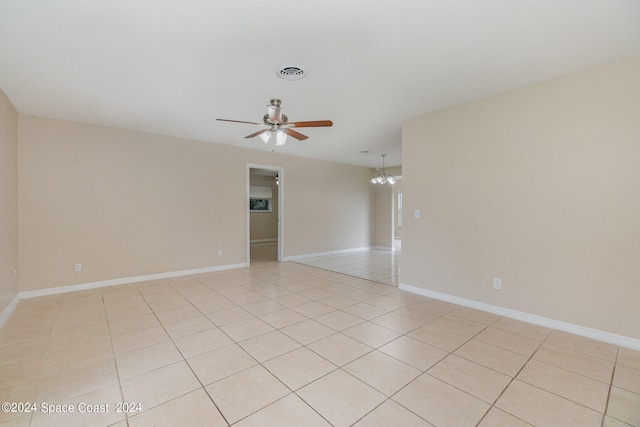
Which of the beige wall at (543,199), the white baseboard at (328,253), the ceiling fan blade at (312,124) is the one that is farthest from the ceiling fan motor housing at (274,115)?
the white baseboard at (328,253)

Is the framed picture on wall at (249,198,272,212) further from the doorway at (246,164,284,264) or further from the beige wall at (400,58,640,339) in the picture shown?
the beige wall at (400,58,640,339)

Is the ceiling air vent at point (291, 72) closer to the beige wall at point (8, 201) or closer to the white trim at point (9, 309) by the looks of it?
the beige wall at point (8, 201)

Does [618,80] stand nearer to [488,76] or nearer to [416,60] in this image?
[488,76]

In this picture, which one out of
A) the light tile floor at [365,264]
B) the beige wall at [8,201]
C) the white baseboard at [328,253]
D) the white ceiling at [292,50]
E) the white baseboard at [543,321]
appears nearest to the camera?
the white ceiling at [292,50]

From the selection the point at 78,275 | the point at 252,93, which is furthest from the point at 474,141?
the point at 78,275

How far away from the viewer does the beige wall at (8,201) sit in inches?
116

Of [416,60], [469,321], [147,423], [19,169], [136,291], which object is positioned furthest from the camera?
[136,291]

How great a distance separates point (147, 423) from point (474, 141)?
400 cm

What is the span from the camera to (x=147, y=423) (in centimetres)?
147

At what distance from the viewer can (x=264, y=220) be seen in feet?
31.8

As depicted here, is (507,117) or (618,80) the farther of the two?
(507,117)

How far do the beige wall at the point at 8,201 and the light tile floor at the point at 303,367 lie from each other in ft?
1.16

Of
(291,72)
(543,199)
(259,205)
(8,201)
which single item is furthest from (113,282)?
(543,199)

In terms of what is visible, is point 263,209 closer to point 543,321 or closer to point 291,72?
point 291,72
